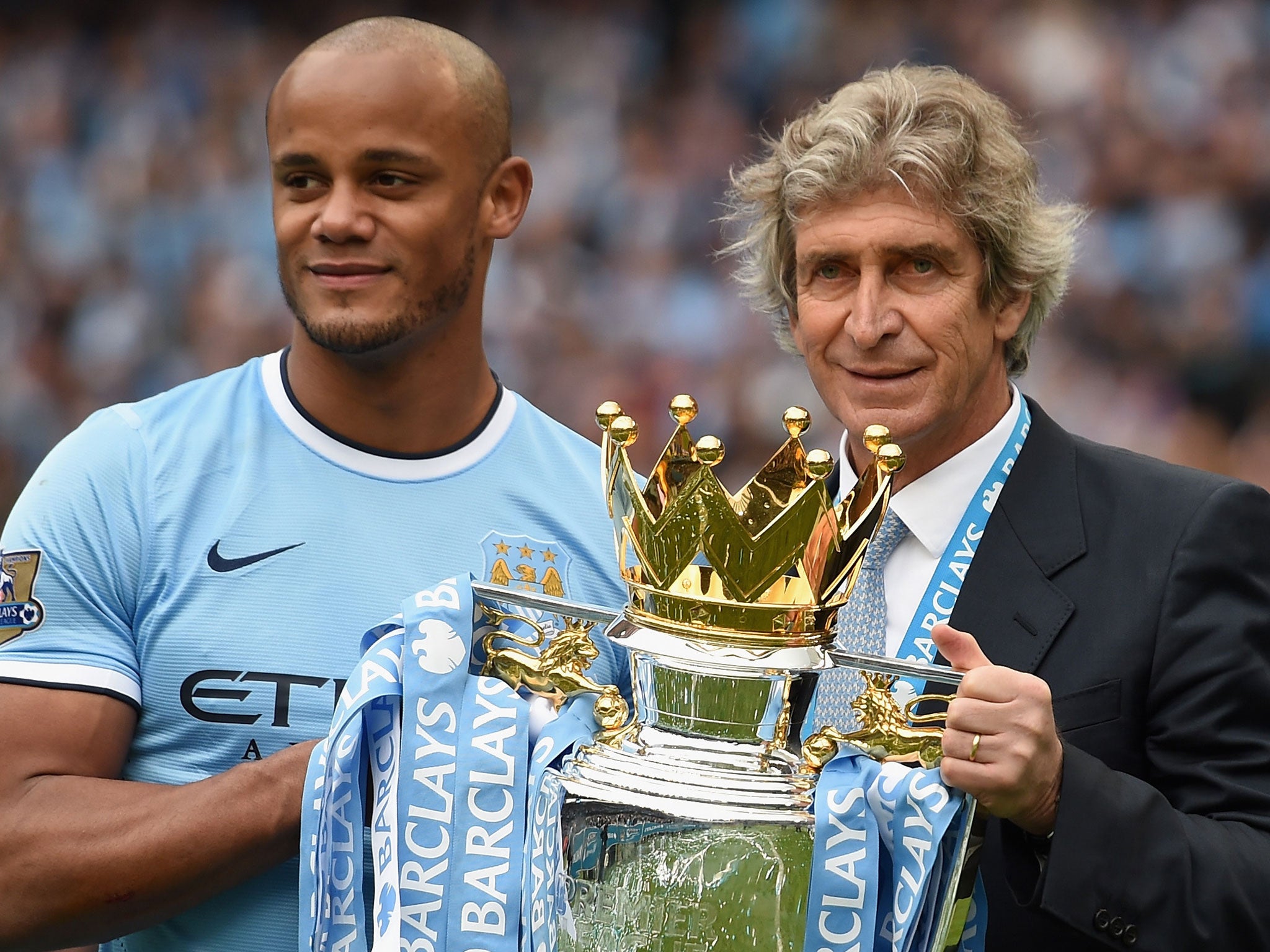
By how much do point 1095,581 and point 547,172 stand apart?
4.68m

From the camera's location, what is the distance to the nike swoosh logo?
206 cm

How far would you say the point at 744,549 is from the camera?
164 centimetres

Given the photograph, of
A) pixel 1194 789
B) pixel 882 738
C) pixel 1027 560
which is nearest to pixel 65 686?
pixel 882 738

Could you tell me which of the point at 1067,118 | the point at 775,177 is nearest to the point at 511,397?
the point at 775,177

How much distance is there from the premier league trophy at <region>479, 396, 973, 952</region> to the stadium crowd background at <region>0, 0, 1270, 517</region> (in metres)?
3.67

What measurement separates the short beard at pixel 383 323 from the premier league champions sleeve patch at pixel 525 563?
31 cm

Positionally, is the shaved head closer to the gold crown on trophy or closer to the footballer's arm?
the gold crown on trophy

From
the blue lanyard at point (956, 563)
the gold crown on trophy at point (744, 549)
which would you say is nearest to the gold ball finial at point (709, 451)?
the gold crown on trophy at point (744, 549)

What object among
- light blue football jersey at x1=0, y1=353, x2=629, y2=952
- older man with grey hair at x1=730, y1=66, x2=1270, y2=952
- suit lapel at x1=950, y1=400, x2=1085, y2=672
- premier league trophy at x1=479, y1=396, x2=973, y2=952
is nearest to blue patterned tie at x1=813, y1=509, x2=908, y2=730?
older man with grey hair at x1=730, y1=66, x2=1270, y2=952

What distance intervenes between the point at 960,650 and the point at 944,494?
58cm

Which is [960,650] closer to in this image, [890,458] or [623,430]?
[890,458]

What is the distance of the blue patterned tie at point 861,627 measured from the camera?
6.88 ft

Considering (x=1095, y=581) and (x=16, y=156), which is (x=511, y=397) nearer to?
(x=1095, y=581)

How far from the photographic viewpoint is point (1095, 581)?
2098 mm
